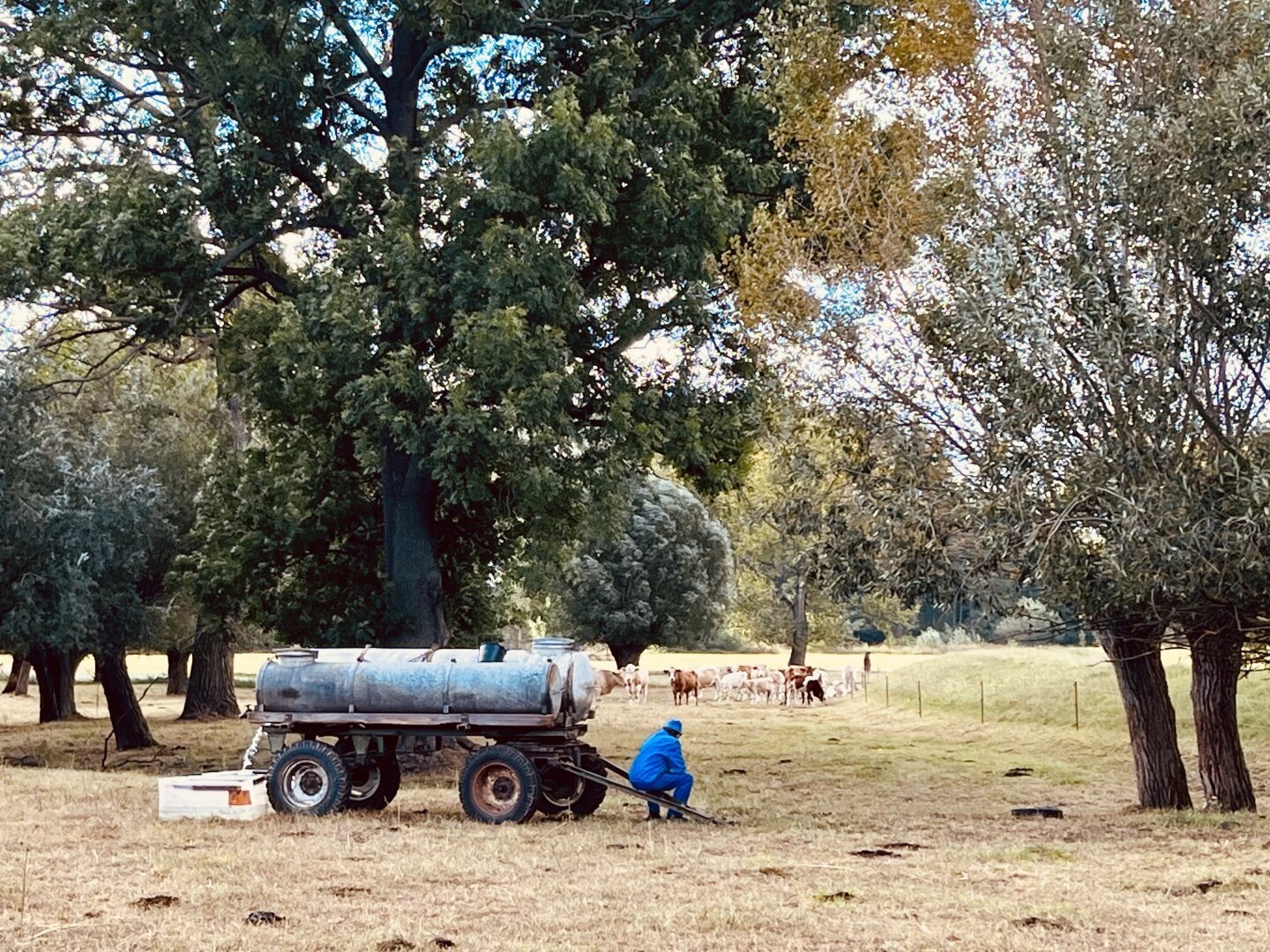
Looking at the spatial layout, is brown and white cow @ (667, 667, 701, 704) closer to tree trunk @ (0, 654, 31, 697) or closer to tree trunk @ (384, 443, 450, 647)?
tree trunk @ (384, 443, 450, 647)

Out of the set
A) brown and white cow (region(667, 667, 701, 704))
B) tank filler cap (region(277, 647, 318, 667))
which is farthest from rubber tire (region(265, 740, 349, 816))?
brown and white cow (region(667, 667, 701, 704))

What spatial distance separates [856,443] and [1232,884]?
29.2ft

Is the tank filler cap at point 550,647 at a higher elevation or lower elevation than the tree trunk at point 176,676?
higher

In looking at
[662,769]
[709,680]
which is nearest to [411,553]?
[662,769]

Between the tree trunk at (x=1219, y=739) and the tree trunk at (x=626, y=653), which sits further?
the tree trunk at (x=626, y=653)

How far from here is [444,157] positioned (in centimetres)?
2589

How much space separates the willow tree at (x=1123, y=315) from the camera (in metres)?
15.2

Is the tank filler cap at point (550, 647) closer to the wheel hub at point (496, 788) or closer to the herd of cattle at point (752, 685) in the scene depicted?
the wheel hub at point (496, 788)

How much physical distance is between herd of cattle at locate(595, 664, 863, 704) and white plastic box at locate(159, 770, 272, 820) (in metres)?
33.7

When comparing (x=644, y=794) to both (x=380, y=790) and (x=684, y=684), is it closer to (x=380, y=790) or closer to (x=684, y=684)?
(x=380, y=790)

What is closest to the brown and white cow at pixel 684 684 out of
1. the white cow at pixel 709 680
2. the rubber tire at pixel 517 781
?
the white cow at pixel 709 680

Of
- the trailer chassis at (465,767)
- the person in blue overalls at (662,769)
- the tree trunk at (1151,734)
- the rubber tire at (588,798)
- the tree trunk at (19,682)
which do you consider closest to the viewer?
the trailer chassis at (465,767)

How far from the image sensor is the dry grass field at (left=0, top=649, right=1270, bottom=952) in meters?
10.3

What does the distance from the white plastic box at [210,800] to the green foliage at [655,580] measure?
4379 centimetres
